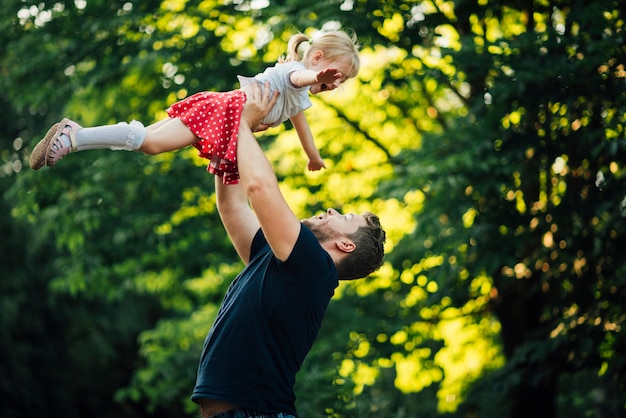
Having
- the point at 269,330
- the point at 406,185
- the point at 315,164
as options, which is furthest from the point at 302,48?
the point at 406,185

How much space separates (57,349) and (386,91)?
32.0ft

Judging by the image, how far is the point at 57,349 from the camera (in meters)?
16.0

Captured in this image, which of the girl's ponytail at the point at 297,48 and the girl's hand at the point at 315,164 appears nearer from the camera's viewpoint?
the girl's ponytail at the point at 297,48

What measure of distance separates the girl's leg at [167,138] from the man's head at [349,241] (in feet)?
1.71

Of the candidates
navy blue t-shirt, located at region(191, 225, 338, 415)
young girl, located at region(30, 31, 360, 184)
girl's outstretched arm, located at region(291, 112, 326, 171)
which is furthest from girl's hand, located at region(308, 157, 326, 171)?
navy blue t-shirt, located at region(191, 225, 338, 415)

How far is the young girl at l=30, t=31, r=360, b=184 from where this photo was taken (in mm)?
2625

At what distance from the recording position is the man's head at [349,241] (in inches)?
109

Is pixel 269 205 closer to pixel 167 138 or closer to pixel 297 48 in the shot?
pixel 167 138

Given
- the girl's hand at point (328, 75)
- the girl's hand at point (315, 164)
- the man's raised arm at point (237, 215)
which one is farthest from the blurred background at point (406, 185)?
the girl's hand at point (328, 75)

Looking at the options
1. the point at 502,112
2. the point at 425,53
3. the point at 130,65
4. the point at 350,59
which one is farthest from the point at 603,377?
the point at 130,65

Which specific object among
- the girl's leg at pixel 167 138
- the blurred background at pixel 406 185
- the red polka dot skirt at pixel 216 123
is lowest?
the blurred background at pixel 406 185

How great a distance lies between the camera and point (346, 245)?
9.08 feet

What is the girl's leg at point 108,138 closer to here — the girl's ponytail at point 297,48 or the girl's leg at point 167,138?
the girl's leg at point 167,138

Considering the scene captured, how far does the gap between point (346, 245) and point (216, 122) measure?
1.99ft
